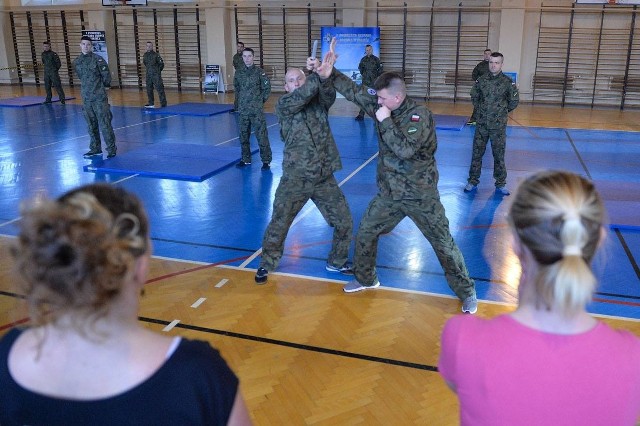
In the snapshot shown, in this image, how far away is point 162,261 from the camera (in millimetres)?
5340

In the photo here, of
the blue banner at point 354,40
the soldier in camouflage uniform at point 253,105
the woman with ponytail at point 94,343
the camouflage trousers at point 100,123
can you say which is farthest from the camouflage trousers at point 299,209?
the blue banner at point 354,40

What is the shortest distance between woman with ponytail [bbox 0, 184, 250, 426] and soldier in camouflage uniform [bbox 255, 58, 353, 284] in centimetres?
350

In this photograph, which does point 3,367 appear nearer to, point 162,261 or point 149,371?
point 149,371

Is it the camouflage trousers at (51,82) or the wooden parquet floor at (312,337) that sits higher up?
the camouflage trousers at (51,82)

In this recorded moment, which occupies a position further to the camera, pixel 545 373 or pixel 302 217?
pixel 302 217

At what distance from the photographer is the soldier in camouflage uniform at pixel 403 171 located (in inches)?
159

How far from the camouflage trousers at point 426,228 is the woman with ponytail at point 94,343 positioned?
3.14 metres

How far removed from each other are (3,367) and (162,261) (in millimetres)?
4228

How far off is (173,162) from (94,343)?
792 cm

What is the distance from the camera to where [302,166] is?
4.70 metres

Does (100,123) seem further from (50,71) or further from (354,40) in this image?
(354,40)

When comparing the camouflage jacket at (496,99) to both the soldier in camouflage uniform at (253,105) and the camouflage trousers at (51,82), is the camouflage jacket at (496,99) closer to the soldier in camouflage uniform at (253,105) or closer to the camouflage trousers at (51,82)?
the soldier in camouflage uniform at (253,105)

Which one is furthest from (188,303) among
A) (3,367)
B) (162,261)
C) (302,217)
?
(3,367)

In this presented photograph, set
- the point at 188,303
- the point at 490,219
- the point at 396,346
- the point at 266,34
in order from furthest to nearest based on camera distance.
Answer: the point at 266,34
the point at 490,219
the point at 188,303
the point at 396,346
